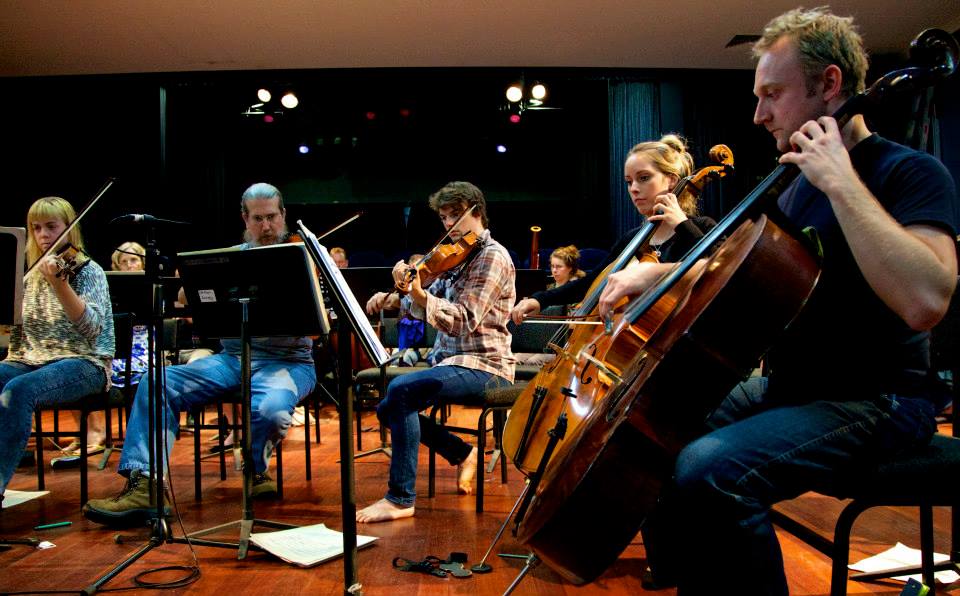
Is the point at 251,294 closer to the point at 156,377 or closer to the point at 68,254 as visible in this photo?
the point at 156,377

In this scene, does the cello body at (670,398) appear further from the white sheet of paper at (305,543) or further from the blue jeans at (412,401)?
the blue jeans at (412,401)

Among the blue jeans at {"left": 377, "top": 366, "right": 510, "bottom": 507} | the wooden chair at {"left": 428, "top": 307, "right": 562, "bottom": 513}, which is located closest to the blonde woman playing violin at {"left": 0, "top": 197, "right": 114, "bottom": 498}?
the blue jeans at {"left": 377, "top": 366, "right": 510, "bottom": 507}

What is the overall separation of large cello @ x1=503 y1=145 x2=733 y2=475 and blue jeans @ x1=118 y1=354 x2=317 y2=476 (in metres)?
1.03

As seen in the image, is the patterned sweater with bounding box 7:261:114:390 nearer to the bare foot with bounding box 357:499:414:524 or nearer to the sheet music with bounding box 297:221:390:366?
the bare foot with bounding box 357:499:414:524

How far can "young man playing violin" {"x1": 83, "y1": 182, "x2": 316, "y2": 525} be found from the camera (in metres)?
2.71

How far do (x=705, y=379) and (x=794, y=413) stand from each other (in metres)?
0.20

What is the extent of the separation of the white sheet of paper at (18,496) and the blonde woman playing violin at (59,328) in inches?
20.2

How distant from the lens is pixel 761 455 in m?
1.20

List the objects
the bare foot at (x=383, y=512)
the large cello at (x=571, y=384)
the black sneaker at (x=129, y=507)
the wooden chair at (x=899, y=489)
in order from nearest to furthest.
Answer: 1. the wooden chair at (x=899, y=489)
2. the large cello at (x=571, y=384)
3. the black sneaker at (x=129, y=507)
4. the bare foot at (x=383, y=512)

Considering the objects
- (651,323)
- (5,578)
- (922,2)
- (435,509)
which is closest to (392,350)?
(435,509)

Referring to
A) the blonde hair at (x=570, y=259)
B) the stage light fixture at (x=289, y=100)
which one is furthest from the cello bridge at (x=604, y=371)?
the stage light fixture at (x=289, y=100)

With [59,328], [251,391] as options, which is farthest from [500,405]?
[59,328]

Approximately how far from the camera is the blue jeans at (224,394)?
8.95ft

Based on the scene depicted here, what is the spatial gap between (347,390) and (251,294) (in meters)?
0.86
